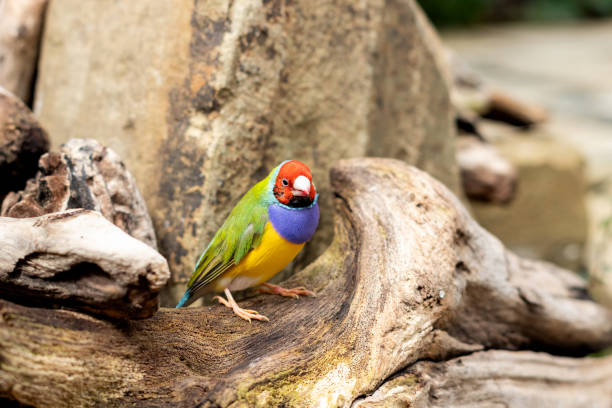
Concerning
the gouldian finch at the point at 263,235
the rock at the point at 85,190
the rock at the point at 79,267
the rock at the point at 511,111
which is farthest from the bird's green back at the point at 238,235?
the rock at the point at 511,111

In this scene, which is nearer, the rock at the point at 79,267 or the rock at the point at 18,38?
the rock at the point at 79,267

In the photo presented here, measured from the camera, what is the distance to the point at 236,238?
2.70 m

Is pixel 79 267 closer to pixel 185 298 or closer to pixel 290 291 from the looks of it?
pixel 185 298

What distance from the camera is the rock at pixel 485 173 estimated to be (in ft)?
18.5

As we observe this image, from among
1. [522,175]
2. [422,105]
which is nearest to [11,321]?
[422,105]

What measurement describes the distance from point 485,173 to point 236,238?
3.70 m

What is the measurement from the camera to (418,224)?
108 inches

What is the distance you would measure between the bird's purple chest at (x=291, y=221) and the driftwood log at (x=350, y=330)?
0.33 metres

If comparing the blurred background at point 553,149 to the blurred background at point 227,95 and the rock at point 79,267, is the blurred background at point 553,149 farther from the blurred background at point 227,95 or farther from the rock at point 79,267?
the rock at point 79,267

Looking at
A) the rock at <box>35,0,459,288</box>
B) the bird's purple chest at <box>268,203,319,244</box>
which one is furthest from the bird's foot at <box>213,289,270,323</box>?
the rock at <box>35,0,459,288</box>

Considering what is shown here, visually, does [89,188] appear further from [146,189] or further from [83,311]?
[83,311]

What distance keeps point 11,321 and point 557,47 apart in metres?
12.4

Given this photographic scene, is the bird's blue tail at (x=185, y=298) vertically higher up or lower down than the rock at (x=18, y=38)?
lower down

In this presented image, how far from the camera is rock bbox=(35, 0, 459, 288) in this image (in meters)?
3.07
